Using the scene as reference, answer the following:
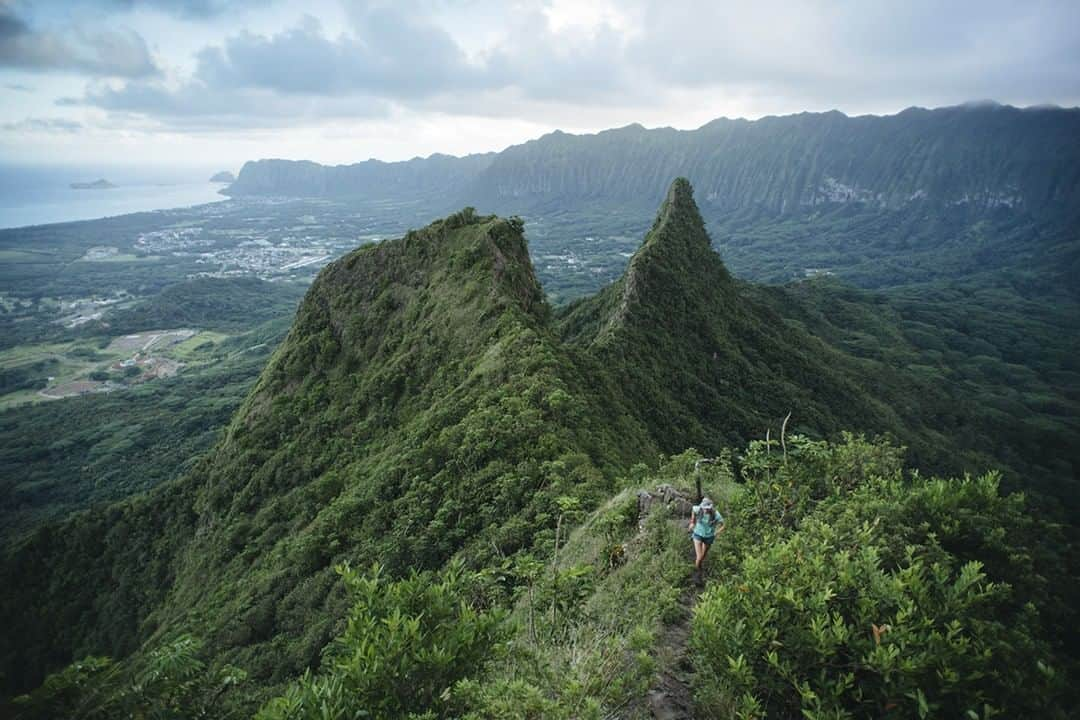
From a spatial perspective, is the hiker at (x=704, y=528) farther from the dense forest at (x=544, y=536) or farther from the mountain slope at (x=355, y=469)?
the mountain slope at (x=355, y=469)

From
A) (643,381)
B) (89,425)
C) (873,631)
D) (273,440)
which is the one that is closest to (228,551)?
(273,440)

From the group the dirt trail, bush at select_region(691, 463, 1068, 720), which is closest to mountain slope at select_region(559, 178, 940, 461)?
the dirt trail

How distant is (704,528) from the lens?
398 inches

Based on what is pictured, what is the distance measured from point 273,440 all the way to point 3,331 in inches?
8253

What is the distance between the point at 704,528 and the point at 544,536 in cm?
709

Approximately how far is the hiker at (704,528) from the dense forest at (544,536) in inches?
16.2

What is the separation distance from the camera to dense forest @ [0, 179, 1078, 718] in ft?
21.5

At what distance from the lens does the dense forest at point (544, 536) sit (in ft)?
21.5

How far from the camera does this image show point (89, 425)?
103 meters

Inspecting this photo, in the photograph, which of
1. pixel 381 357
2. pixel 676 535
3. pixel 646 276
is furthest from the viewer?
pixel 646 276

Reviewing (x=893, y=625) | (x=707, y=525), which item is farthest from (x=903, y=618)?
(x=707, y=525)

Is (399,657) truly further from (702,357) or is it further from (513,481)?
(702,357)

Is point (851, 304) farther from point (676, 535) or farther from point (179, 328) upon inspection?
point (179, 328)

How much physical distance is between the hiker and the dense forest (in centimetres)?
41
